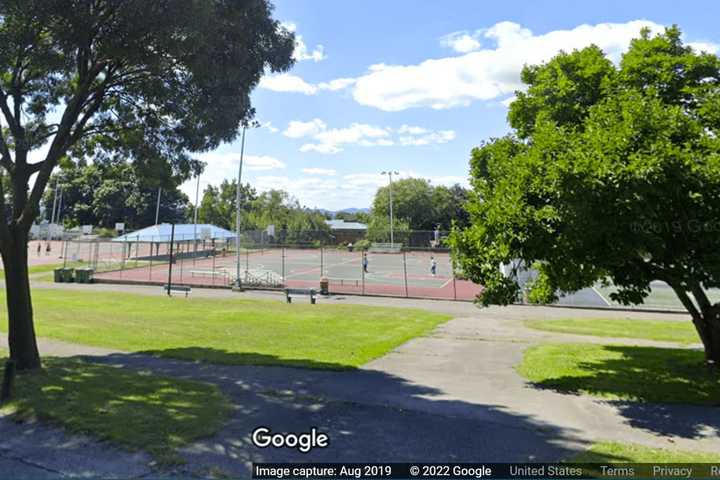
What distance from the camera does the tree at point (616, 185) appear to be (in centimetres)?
707

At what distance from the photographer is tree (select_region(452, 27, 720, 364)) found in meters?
7.07

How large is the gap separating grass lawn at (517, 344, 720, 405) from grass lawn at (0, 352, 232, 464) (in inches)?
269

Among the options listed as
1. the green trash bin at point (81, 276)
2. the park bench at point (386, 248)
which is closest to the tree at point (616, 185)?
the green trash bin at point (81, 276)

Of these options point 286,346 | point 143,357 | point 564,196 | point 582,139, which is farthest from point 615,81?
point 143,357

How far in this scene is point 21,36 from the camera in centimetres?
909

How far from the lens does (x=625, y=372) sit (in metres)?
10.7

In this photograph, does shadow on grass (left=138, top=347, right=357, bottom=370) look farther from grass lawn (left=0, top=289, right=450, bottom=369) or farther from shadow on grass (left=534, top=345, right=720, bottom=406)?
shadow on grass (left=534, top=345, right=720, bottom=406)

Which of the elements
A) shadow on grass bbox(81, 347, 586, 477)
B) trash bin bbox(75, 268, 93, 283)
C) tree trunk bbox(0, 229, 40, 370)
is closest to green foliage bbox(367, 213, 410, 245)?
trash bin bbox(75, 268, 93, 283)

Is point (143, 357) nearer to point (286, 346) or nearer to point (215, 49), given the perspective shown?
point (286, 346)

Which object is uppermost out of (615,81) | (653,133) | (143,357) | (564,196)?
(615,81)

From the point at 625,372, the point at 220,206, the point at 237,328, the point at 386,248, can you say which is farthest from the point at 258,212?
the point at 625,372

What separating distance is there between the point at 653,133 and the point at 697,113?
1.91m

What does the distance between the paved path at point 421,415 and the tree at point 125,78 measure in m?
4.88

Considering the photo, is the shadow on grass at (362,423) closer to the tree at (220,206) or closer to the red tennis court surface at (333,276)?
the red tennis court surface at (333,276)
